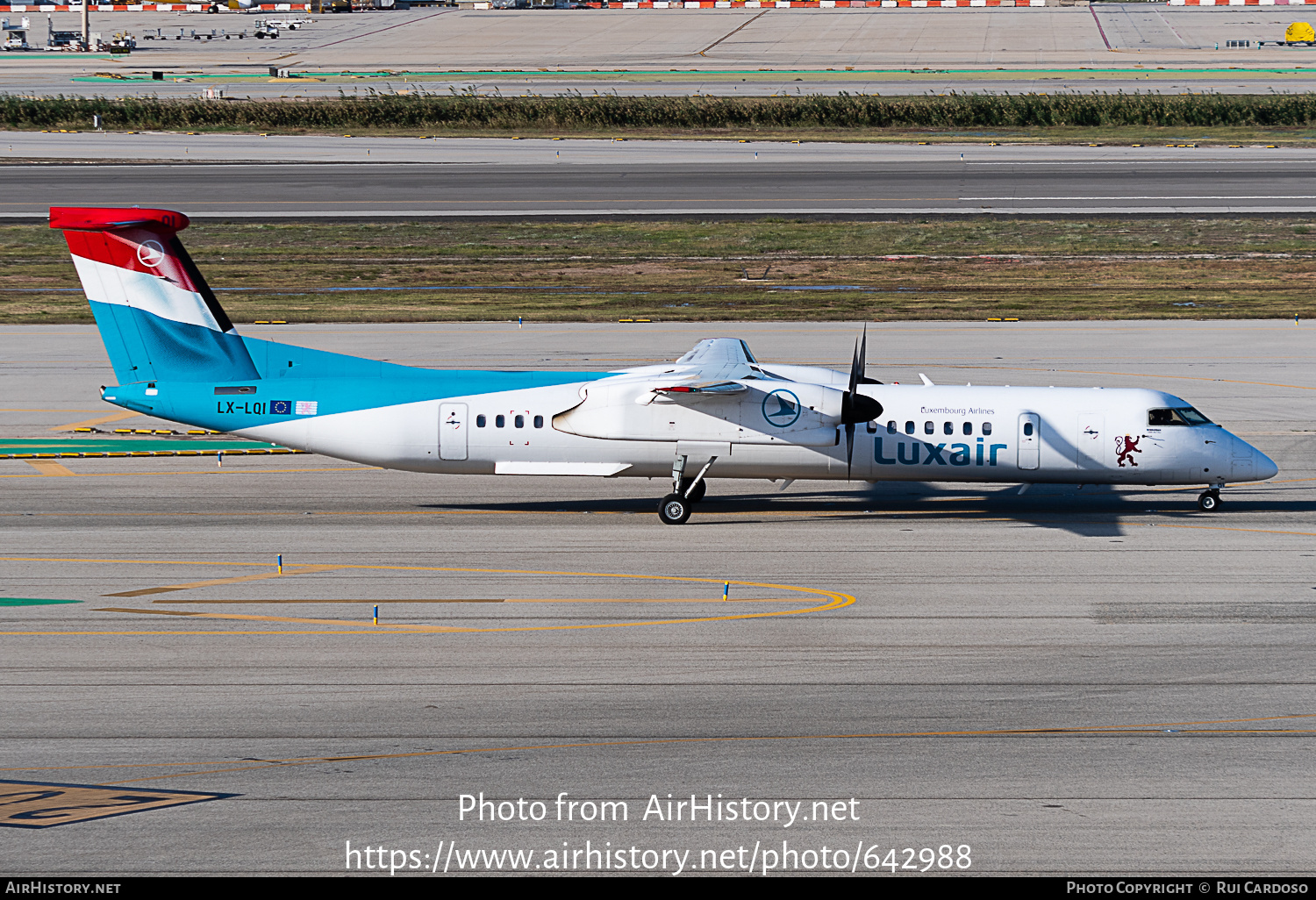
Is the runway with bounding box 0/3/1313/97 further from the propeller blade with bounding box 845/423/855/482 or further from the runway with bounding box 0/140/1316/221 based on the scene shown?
the propeller blade with bounding box 845/423/855/482

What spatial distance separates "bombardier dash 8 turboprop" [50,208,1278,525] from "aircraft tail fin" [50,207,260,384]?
0.03 m

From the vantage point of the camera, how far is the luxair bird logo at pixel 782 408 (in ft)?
84.2

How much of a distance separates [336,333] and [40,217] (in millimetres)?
23707

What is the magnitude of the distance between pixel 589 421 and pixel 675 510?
2421mm

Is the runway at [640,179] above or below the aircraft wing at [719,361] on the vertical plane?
above

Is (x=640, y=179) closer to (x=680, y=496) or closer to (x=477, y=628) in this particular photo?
(x=680, y=496)

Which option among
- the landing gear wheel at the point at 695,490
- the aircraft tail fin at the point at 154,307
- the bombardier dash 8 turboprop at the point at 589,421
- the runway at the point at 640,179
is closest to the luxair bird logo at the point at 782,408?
the bombardier dash 8 turboprop at the point at 589,421

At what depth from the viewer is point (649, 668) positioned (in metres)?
18.8

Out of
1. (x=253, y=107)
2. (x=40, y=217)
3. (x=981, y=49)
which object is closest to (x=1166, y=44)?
(x=981, y=49)

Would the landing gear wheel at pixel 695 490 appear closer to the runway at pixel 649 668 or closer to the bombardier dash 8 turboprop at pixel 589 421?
the bombardier dash 8 turboprop at pixel 589 421

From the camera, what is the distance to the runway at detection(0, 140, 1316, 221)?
60000 mm

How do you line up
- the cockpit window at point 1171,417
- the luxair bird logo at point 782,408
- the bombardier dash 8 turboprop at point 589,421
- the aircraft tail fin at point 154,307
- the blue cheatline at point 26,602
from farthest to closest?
1. the cockpit window at point 1171,417
2. the bombardier dash 8 turboprop at point 589,421
3. the aircraft tail fin at point 154,307
4. the luxair bird logo at point 782,408
5. the blue cheatline at point 26,602

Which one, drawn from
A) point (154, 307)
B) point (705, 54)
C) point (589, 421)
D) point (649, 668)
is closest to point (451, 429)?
point (589, 421)

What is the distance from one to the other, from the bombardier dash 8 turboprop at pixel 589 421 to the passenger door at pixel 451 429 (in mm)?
25
